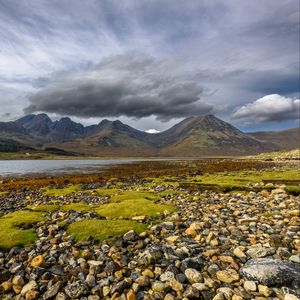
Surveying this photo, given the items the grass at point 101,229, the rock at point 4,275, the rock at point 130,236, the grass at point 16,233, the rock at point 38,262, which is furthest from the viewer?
the grass at point 101,229

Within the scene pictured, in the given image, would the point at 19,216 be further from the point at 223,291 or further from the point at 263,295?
the point at 263,295

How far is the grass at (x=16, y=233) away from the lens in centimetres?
1059

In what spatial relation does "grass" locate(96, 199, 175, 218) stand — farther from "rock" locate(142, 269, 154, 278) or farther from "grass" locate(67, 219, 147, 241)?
"rock" locate(142, 269, 154, 278)

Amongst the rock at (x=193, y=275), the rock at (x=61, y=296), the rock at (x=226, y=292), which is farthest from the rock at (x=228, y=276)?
the rock at (x=61, y=296)

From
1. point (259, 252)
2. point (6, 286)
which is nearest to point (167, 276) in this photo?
point (259, 252)

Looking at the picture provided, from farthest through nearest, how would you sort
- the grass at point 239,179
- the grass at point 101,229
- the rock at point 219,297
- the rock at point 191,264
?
the grass at point 239,179
the grass at point 101,229
the rock at point 191,264
the rock at point 219,297

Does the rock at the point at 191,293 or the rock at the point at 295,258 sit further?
the rock at the point at 295,258

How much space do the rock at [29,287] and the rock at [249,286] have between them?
6.13m

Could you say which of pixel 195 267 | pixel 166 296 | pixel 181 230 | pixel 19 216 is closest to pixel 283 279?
pixel 195 267

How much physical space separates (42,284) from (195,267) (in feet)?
15.7

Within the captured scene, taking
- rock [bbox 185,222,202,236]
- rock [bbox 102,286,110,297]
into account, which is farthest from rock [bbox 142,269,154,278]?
rock [bbox 185,222,202,236]

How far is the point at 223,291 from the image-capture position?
718 centimetres

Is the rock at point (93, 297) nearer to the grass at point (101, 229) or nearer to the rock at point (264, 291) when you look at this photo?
the grass at point (101, 229)

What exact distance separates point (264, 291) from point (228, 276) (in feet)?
3.46
